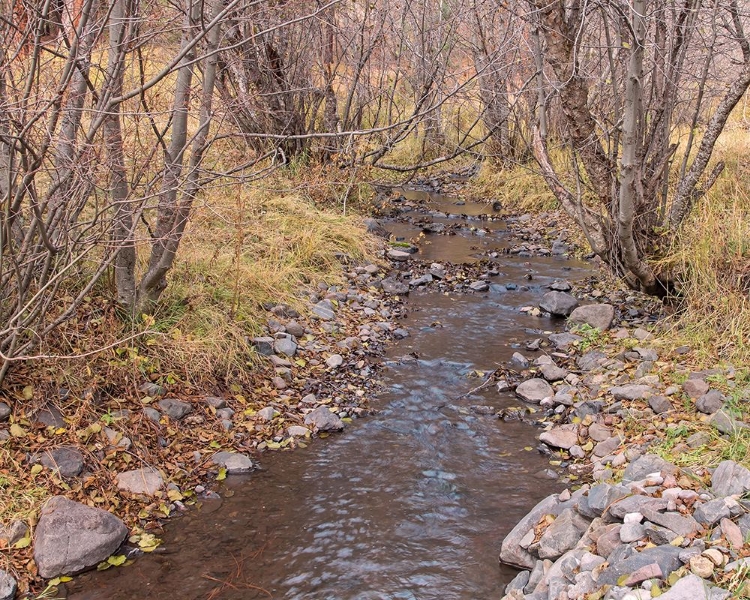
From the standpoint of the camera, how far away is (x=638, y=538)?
3.10 metres

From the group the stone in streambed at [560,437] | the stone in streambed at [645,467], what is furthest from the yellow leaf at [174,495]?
the stone in streambed at [645,467]

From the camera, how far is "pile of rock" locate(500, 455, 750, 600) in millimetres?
2777

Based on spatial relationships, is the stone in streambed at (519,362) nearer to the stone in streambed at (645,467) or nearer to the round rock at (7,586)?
the stone in streambed at (645,467)

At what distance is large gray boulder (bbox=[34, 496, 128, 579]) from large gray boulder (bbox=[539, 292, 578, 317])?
4966mm

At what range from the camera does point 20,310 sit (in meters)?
4.00

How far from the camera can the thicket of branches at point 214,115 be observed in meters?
3.89

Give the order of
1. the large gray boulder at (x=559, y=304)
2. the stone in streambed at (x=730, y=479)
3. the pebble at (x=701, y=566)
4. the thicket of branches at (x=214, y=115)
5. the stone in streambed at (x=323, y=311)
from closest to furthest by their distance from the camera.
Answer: the pebble at (x=701, y=566), the stone in streambed at (x=730, y=479), the thicket of branches at (x=214, y=115), the stone in streambed at (x=323, y=311), the large gray boulder at (x=559, y=304)

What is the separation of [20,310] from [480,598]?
3.04m

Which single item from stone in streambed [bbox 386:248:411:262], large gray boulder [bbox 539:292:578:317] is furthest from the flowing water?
stone in streambed [bbox 386:248:411:262]

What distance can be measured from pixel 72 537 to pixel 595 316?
16.5ft

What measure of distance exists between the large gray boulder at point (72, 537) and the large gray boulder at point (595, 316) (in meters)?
4.68

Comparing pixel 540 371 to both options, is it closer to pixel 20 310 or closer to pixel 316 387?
pixel 316 387

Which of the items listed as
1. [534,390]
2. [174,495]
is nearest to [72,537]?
[174,495]

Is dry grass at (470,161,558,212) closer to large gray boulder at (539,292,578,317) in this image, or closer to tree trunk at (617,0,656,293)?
large gray boulder at (539,292,578,317)
